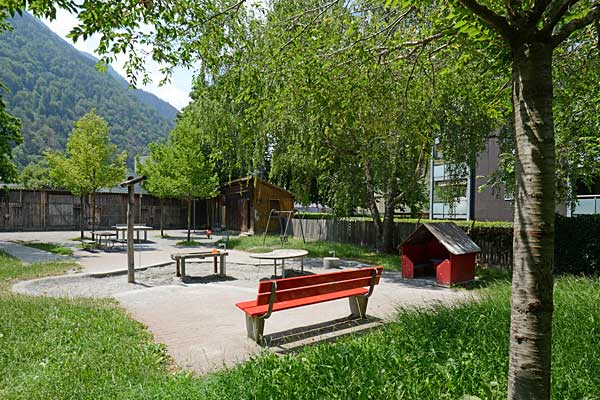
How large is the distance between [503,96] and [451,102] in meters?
6.43

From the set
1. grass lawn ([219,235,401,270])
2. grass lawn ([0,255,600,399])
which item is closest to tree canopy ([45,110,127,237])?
grass lawn ([219,235,401,270])

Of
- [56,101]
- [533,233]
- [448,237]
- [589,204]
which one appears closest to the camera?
[533,233]

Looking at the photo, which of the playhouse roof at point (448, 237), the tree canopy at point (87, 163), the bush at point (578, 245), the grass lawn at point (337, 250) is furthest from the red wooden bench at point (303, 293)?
the tree canopy at point (87, 163)

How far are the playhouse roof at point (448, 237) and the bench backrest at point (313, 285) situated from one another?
385 cm

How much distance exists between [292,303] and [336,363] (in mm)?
1841

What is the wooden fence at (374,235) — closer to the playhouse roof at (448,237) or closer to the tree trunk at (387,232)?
the tree trunk at (387,232)

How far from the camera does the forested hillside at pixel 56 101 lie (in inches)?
5163

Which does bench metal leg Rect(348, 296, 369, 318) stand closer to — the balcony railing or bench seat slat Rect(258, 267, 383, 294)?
bench seat slat Rect(258, 267, 383, 294)

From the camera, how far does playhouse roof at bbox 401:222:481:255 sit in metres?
9.72

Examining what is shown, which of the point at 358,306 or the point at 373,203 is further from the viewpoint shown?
the point at 373,203

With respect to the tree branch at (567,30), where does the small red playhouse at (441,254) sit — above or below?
below

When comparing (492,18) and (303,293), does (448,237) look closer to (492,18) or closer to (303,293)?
(303,293)

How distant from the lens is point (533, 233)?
2.22 m

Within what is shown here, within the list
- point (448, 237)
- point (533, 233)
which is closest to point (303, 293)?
point (533, 233)
